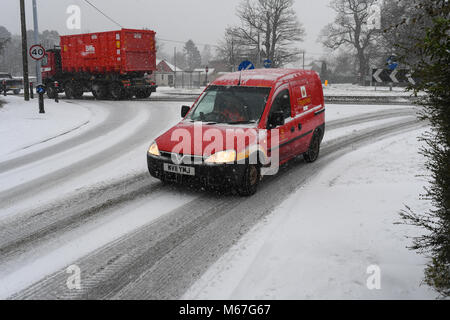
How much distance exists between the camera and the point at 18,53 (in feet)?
363

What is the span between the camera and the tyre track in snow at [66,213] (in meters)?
4.77

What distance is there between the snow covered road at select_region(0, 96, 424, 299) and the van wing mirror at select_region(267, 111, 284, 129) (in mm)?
1050

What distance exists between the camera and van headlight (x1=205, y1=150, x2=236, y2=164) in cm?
595

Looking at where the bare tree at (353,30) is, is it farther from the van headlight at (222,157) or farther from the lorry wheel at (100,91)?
the van headlight at (222,157)

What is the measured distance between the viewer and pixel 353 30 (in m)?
54.3

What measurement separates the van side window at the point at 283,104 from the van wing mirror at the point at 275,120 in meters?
0.25

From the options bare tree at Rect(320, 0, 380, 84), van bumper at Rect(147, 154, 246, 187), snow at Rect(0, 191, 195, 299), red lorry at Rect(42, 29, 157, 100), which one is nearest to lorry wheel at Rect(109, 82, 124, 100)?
red lorry at Rect(42, 29, 157, 100)

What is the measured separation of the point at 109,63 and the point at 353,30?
4047cm

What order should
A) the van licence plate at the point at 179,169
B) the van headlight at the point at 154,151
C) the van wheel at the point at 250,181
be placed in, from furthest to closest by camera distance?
the van headlight at the point at 154,151
the van wheel at the point at 250,181
the van licence plate at the point at 179,169

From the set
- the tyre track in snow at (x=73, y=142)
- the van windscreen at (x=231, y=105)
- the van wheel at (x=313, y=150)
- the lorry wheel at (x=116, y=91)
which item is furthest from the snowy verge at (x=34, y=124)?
the van wheel at (x=313, y=150)

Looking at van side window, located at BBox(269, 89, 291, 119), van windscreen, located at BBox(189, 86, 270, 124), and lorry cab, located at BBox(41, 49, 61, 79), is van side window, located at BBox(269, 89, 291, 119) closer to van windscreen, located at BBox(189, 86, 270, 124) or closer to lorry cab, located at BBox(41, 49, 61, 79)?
van windscreen, located at BBox(189, 86, 270, 124)

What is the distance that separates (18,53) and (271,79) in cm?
12140

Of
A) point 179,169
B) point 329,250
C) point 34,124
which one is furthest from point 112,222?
point 34,124
